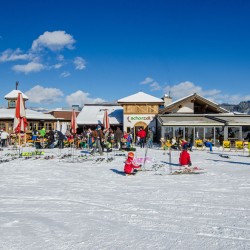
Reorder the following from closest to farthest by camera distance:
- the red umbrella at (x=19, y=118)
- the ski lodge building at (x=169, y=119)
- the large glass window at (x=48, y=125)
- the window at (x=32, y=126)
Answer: the red umbrella at (x=19, y=118) → the ski lodge building at (x=169, y=119) → the window at (x=32, y=126) → the large glass window at (x=48, y=125)

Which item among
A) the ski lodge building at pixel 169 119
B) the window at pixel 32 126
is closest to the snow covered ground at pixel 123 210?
the ski lodge building at pixel 169 119

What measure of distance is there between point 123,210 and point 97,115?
25893 millimetres

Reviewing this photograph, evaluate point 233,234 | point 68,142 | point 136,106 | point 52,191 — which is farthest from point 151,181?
point 136,106

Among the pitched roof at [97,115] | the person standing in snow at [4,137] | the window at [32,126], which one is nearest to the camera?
the person standing in snow at [4,137]

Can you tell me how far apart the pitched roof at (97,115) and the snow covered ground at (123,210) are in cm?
1908

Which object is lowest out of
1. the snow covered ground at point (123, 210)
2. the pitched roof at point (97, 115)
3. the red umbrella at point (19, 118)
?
the snow covered ground at point (123, 210)

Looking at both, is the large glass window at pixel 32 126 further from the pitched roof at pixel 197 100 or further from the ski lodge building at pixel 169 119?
the pitched roof at pixel 197 100

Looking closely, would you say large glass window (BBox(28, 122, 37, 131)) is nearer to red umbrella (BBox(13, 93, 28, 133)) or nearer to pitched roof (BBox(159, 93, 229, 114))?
pitched roof (BBox(159, 93, 229, 114))

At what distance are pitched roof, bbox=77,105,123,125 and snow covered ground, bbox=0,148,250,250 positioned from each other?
62.6 ft

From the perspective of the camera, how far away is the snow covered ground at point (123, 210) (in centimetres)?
421

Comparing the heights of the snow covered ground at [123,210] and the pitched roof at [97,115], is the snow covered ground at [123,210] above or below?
below

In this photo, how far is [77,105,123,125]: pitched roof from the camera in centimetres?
2933

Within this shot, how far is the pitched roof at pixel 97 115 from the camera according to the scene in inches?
1155

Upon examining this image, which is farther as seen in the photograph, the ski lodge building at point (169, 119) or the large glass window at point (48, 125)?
the large glass window at point (48, 125)
